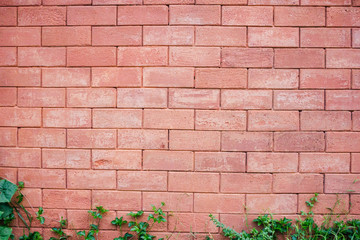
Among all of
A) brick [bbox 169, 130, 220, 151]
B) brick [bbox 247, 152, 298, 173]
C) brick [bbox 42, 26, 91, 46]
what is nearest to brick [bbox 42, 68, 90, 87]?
brick [bbox 42, 26, 91, 46]

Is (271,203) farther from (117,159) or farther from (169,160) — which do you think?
(117,159)

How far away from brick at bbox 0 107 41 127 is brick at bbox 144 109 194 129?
0.89m

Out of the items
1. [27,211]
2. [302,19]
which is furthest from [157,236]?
[302,19]

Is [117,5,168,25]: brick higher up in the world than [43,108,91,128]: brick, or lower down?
higher up

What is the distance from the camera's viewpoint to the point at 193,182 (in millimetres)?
2062

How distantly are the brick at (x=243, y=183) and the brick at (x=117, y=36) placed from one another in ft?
4.28

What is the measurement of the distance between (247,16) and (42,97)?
5.79 ft

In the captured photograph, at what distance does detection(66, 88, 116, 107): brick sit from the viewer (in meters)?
2.06

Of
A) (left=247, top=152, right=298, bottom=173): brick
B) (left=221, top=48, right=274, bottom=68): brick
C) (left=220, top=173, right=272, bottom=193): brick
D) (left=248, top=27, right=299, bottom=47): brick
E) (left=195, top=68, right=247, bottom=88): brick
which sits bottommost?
(left=220, top=173, right=272, bottom=193): brick

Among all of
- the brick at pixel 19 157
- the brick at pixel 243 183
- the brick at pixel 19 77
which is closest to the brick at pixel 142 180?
the brick at pixel 243 183

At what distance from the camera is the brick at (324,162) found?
2.05m

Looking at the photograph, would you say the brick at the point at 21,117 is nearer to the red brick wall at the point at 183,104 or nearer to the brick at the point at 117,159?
the red brick wall at the point at 183,104

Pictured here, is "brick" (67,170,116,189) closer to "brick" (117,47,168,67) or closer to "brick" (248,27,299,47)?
"brick" (117,47,168,67)

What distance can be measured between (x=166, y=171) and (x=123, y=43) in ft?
3.55
